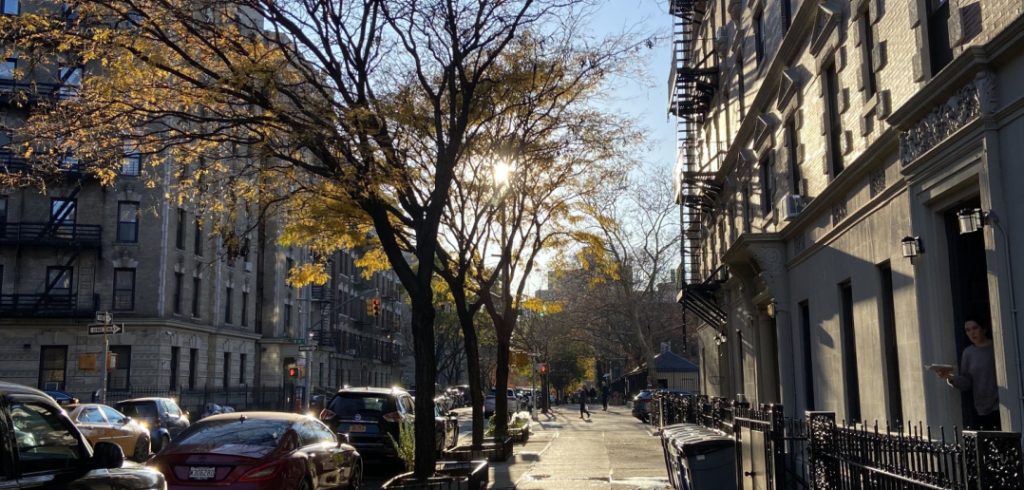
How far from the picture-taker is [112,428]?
67.3 ft

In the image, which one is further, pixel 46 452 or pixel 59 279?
pixel 59 279

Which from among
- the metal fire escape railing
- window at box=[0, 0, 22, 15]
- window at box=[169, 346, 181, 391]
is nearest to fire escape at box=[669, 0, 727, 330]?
the metal fire escape railing

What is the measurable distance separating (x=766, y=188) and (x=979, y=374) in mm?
11732

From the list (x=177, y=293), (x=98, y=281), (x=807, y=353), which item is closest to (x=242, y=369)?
(x=177, y=293)

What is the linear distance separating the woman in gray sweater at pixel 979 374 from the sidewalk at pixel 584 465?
285 inches

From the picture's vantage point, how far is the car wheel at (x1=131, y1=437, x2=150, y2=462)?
838 inches

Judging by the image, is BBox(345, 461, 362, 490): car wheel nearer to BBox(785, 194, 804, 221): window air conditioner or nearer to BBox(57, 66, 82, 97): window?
BBox(57, 66, 82, 97): window

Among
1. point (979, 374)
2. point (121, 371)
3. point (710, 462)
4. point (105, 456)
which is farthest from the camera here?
point (121, 371)

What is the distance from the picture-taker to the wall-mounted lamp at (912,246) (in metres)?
10.6

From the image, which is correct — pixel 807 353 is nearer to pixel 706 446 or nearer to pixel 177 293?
pixel 706 446

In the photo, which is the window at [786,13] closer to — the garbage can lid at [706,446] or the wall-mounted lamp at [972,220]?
the garbage can lid at [706,446]

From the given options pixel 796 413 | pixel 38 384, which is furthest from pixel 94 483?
pixel 38 384

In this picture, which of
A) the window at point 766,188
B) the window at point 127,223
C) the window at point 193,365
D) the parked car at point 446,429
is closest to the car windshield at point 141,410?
the parked car at point 446,429

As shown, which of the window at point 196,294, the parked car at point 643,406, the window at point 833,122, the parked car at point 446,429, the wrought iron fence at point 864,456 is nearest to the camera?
the wrought iron fence at point 864,456
